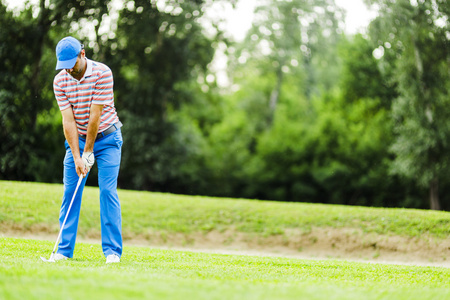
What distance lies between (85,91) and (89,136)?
1.61 feet

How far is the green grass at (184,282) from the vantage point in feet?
12.3

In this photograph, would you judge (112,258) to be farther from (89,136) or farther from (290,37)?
(290,37)

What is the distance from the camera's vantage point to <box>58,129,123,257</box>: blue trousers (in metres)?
6.26

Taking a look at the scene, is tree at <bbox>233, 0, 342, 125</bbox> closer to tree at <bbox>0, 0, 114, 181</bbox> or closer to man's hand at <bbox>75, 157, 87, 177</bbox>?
tree at <bbox>0, 0, 114, 181</bbox>

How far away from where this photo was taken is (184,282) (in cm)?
443

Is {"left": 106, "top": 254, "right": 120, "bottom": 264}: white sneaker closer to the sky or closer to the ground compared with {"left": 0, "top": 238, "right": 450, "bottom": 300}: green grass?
closer to the ground

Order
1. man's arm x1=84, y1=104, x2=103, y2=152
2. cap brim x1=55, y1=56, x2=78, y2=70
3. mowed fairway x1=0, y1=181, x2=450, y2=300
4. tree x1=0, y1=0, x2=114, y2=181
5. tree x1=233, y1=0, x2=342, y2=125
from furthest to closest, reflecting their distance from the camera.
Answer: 1. tree x1=233, y1=0, x2=342, y2=125
2. tree x1=0, y1=0, x2=114, y2=181
3. man's arm x1=84, y1=104, x2=103, y2=152
4. cap brim x1=55, y1=56, x2=78, y2=70
5. mowed fairway x1=0, y1=181, x2=450, y2=300

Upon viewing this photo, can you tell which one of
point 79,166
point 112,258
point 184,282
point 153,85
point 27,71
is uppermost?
point 153,85

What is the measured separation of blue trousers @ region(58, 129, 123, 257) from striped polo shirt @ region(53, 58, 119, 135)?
0.23 meters

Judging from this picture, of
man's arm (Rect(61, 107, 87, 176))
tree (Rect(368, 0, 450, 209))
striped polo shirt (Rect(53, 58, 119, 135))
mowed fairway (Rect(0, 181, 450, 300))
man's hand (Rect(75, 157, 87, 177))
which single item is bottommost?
mowed fairway (Rect(0, 181, 450, 300))

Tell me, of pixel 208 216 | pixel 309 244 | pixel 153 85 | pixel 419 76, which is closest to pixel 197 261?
pixel 309 244

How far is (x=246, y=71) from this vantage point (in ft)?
162

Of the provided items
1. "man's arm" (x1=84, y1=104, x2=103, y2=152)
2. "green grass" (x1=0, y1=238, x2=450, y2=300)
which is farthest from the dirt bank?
"man's arm" (x1=84, y1=104, x2=103, y2=152)

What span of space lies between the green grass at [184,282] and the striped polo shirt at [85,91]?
5.27 feet
